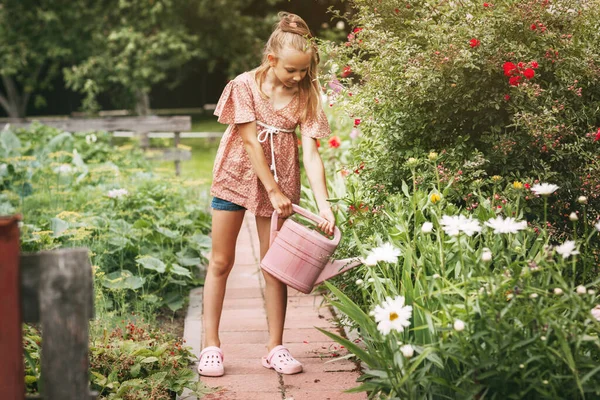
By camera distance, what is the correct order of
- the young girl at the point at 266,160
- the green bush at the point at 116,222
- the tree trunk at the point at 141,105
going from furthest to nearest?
1. the tree trunk at the point at 141,105
2. the green bush at the point at 116,222
3. the young girl at the point at 266,160

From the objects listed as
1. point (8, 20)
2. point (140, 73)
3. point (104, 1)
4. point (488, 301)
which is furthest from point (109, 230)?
point (8, 20)

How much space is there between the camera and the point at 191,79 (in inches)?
928

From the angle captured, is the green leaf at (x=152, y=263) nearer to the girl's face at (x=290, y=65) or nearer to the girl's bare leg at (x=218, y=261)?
the girl's bare leg at (x=218, y=261)

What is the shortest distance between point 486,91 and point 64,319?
7.74 feet

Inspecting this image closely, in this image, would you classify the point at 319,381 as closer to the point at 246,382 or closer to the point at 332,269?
the point at 246,382

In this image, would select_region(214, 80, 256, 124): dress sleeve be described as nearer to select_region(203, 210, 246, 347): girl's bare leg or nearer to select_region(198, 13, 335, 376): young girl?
select_region(198, 13, 335, 376): young girl

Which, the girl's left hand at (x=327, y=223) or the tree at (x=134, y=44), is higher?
the girl's left hand at (x=327, y=223)

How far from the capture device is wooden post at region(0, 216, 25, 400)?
1.68m

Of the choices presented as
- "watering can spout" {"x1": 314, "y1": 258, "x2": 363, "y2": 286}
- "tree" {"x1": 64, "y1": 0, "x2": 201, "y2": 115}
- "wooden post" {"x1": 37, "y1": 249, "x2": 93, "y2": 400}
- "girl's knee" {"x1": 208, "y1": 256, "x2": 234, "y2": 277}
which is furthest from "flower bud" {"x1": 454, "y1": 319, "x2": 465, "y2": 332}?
"tree" {"x1": 64, "y1": 0, "x2": 201, "y2": 115}

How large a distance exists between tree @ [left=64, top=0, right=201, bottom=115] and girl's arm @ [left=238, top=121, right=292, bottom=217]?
11639mm

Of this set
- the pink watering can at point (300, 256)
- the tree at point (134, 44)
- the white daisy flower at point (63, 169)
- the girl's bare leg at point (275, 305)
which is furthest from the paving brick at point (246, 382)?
the tree at point (134, 44)

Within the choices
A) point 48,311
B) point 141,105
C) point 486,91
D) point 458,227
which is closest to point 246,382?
point 458,227

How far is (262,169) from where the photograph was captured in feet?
10.3

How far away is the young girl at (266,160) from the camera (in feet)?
10.3
